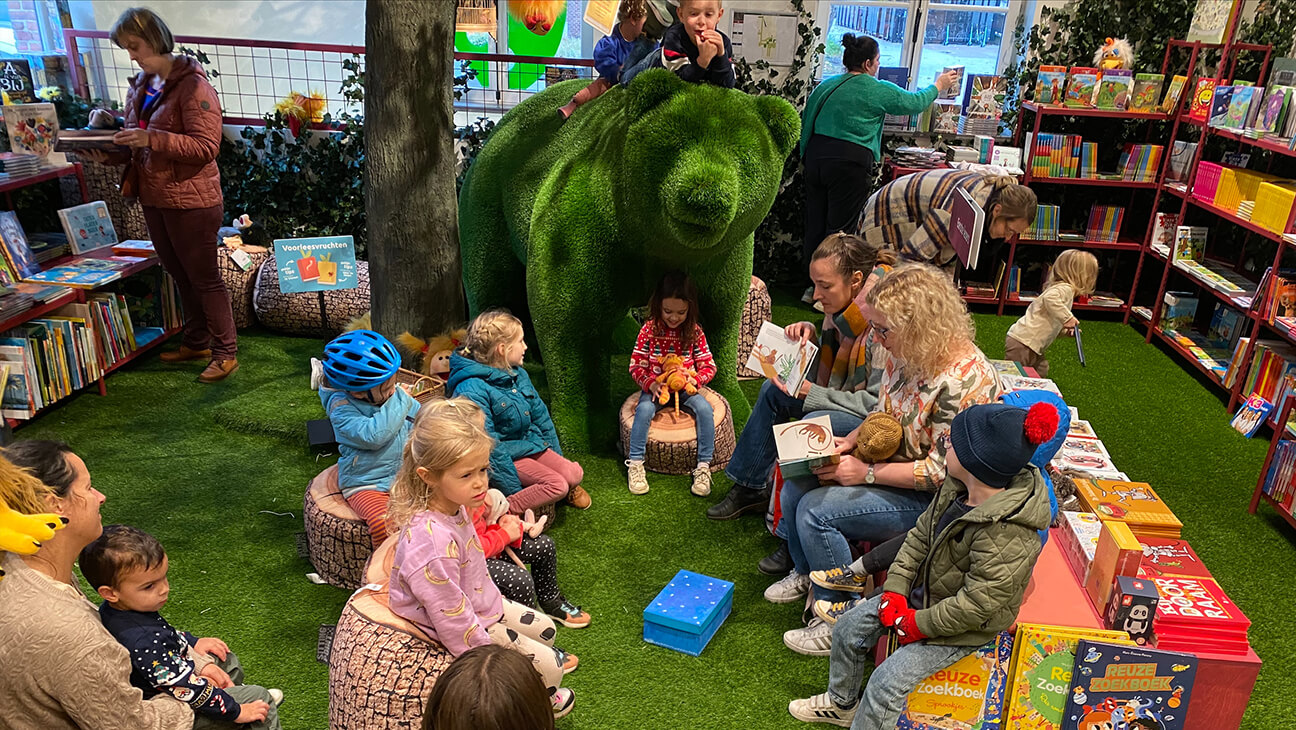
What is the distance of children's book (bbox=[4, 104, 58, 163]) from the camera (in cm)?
449

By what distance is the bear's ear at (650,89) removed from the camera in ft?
11.7

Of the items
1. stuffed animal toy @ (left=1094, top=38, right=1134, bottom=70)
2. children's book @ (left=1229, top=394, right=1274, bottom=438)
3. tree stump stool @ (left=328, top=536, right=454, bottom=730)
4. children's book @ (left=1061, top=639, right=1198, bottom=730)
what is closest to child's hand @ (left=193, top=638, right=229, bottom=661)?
tree stump stool @ (left=328, top=536, right=454, bottom=730)

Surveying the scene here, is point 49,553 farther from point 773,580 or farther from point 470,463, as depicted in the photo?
point 773,580

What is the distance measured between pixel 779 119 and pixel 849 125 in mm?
2236

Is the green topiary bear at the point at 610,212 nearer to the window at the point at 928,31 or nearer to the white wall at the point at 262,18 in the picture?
the window at the point at 928,31

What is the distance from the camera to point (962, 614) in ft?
7.54

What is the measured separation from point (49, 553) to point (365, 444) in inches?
43.5

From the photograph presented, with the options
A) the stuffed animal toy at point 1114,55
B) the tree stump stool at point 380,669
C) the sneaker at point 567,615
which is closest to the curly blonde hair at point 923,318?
the sneaker at point 567,615

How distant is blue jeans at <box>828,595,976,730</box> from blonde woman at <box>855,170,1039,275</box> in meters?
2.06

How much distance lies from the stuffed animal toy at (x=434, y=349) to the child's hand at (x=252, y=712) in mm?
1638

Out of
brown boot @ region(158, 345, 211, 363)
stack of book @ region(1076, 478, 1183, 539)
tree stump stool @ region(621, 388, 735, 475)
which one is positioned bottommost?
brown boot @ region(158, 345, 211, 363)

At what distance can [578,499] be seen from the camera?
12.4 feet

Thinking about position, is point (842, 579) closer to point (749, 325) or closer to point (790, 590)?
point (790, 590)

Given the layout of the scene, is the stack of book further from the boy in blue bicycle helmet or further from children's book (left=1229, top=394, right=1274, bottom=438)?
the boy in blue bicycle helmet
